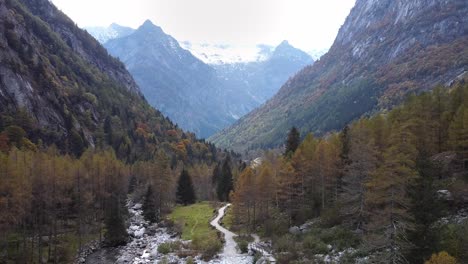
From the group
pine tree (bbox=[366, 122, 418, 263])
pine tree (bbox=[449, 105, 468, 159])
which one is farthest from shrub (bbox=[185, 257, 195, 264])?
pine tree (bbox=[449, 105, 468, 159])

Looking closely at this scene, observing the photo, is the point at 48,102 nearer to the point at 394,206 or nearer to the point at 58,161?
the point at 58,161

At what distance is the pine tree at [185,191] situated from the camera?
395 feet

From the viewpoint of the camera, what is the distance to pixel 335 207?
61812mm

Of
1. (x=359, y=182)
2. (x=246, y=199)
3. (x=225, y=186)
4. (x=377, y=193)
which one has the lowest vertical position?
(x=246, y=199)

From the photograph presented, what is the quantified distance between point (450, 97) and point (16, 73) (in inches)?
5076

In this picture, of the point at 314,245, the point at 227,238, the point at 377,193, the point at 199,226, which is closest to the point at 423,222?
the point at 377,193

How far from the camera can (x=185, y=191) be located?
120438mm

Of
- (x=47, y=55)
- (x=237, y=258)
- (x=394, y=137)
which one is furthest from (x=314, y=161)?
(x=47, y=55)

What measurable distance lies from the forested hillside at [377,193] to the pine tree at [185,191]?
4009 centimetres

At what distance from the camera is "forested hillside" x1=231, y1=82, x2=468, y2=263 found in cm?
3356

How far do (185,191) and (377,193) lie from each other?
8659 cm

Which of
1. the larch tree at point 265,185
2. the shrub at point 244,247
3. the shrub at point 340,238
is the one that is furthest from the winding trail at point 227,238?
the shrub at point 340,238

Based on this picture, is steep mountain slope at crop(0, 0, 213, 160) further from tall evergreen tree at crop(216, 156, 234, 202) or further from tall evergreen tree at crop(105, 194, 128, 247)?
tall evergreen tree at crop(216, 156, 234, 202)

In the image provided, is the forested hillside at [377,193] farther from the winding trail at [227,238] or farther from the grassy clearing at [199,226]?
the grassy clearing at [199,226]
